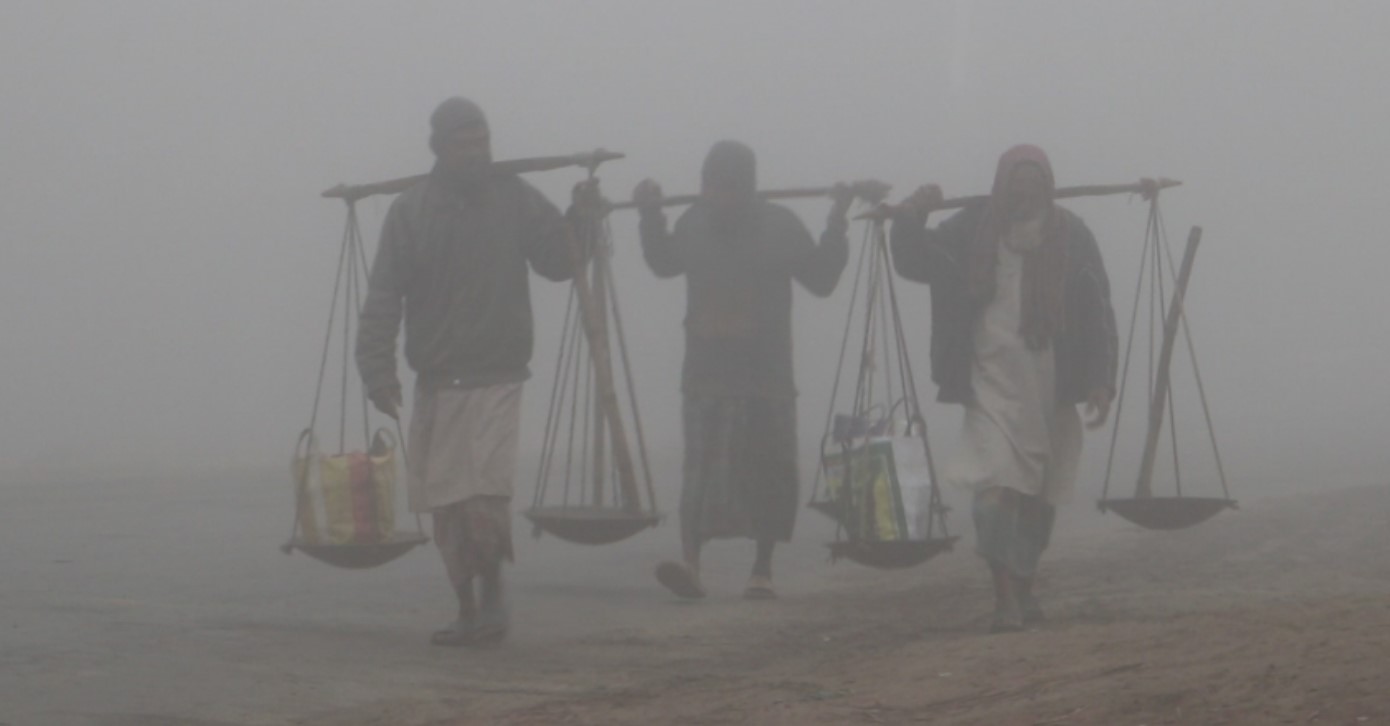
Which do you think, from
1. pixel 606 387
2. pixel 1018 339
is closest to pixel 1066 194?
pixel 1018 339

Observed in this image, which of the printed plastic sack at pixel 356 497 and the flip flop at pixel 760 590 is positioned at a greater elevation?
the printed plastic sack at pixel 356 497

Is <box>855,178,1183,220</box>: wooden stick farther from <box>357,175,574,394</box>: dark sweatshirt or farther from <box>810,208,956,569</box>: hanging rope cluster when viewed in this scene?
<box>357,175,574,394</box>: dark sweatshirt

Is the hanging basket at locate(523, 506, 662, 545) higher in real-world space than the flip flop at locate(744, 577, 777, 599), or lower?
higher

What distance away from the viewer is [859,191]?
34.0 feet

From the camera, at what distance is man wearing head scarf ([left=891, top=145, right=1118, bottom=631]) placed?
8.58m

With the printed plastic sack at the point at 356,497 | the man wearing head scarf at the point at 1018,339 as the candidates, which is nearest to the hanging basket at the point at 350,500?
the printed plastic sack at the point at 356,497

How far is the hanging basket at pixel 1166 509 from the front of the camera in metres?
8.98

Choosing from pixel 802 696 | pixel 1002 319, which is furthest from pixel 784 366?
pixel 802 696

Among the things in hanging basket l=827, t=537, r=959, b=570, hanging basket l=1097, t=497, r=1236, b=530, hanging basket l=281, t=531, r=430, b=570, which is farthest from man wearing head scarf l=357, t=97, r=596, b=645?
hanging basket l=1097, t=497, r=1236, b=530

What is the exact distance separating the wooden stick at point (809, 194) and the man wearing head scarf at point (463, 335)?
5.11 ft

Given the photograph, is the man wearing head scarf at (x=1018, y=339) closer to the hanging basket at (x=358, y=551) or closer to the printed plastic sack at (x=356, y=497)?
the hanging basket at (x=358, y=551)

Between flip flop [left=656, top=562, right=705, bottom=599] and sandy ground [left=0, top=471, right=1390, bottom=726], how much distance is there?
0.41 feet

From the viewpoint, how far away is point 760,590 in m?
10.2

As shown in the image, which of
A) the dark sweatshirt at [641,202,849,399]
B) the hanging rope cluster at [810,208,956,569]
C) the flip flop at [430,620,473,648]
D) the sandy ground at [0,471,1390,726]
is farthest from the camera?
the dark sweatshirt at [641,202,849,399]
